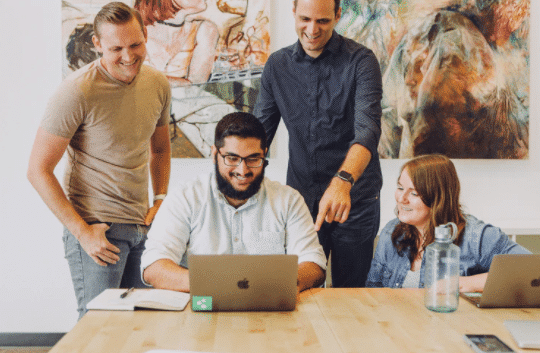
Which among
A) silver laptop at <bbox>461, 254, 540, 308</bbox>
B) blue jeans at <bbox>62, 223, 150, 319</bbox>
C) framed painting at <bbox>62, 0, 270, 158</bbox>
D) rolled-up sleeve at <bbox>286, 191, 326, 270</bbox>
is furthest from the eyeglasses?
framed painting at <bbox>62, 0, 270, 158</bbox>

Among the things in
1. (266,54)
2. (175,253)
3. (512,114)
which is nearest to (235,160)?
(175,253)

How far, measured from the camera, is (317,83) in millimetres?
2189

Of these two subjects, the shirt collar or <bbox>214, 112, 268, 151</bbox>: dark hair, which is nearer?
<bbox>214, 112, 268, 151</bbox>: dark hair

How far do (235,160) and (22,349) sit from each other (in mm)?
2176

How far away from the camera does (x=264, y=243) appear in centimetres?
192

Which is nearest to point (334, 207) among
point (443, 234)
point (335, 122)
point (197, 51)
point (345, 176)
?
point (345, 176)

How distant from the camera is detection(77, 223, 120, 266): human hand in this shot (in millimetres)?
1864

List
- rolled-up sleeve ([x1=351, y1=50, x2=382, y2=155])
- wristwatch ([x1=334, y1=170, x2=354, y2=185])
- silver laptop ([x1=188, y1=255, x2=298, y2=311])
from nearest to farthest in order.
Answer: silver laptop ([x1=188, y1=255, x2=298, y2=311]) → wristwatch ([x1=334, y1=170, x2=354, y2=185]) → rolled-up sleeve ([x1=351, y1=50, x2=382, y2=155])

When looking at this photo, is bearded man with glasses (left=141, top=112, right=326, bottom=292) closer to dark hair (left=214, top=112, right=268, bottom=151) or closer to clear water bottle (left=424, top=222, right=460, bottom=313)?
dark hair (left=214, top=112, right=268, bottom=151)

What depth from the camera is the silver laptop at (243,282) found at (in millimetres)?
1334

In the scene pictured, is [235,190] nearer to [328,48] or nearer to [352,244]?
[352,244]

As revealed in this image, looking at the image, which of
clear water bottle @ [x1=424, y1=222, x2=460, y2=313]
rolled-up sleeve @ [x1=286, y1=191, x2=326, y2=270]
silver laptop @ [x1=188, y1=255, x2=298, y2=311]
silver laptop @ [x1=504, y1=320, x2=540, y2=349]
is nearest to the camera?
silver laptop @ [x1=504, y1=320, x2=540, y2=349]

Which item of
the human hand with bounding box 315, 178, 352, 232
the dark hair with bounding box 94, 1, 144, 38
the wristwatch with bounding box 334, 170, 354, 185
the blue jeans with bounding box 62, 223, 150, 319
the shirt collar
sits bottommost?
the blue jeans with bounding box 62, 223, 150, 319

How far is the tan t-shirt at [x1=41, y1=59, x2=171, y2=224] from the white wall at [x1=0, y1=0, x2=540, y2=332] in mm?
1064
